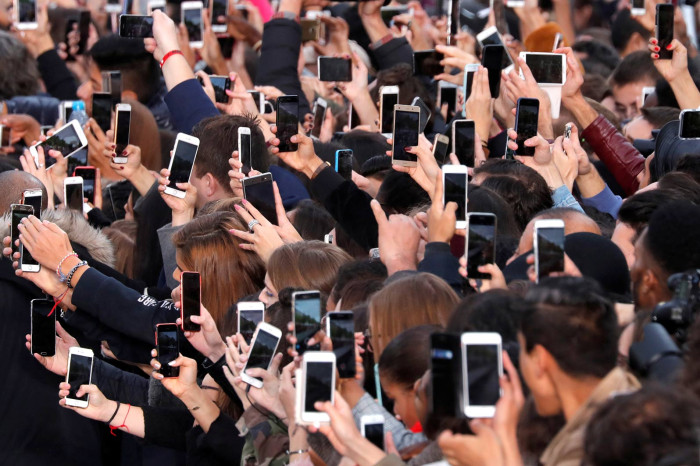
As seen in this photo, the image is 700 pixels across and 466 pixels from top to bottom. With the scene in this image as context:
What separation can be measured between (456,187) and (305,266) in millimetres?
623

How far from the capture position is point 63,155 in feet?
21.0

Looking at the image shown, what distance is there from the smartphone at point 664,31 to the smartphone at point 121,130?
2.71 m

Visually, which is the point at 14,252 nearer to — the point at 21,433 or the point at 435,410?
the point at 21,433

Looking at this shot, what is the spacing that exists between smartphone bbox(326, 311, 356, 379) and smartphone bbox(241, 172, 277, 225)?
1706 mm

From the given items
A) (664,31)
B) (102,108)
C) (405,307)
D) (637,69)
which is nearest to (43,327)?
(405,307)

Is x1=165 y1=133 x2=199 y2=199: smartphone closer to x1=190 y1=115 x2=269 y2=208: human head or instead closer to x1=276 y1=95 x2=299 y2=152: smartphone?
x1=190 y1=115 x2=269 y2=208: human head

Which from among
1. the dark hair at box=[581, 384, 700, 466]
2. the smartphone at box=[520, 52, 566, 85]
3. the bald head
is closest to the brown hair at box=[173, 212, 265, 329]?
the bald head

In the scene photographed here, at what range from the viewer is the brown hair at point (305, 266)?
4.34m

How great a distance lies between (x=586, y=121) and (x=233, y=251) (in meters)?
1.93

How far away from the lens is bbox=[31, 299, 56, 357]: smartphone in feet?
15.6

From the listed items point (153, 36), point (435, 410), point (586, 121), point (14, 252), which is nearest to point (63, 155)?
point (153, 36)

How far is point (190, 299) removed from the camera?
4.39 m

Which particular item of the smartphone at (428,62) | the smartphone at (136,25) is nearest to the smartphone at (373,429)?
the smartphone at (136,25)

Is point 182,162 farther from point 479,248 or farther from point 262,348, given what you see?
point 479,248
